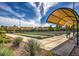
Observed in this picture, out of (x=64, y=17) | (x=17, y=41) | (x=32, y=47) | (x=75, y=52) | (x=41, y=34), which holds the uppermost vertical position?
(x=64, y=17)

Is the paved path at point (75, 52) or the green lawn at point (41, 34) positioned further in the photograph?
the green lawn at point (41, 34)

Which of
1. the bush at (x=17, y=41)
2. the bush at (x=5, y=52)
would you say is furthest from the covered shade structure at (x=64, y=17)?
the bush at (x=5, y=52)

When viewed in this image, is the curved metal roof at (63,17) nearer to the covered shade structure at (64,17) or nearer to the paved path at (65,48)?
the covered shade structure at (64,17)

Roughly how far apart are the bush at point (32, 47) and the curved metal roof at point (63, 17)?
55 centimetres

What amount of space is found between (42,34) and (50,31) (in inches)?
7.1

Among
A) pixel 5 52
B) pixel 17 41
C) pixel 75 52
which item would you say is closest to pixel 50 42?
pixel 75 52

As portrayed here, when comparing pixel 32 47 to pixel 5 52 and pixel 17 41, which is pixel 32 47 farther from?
pixel 5 52

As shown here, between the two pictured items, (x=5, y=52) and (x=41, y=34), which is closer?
(x=5, y=52)

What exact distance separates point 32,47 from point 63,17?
895mm

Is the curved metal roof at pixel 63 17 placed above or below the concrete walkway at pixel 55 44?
above

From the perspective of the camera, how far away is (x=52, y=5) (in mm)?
3631

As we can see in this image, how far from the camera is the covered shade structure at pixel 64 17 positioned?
12.1ft

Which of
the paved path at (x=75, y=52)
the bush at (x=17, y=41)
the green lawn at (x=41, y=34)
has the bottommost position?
the paved path at (x=75, y=52)

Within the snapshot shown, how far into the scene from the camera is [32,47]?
3.65m
